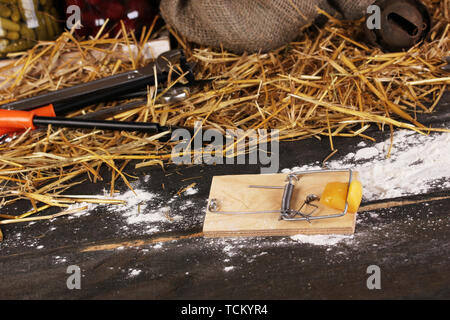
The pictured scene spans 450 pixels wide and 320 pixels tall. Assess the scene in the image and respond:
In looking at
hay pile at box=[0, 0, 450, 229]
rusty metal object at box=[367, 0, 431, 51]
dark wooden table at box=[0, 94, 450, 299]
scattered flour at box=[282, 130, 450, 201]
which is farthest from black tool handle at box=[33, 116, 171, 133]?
rusty metal object at box=[367, 0, 431, 51]

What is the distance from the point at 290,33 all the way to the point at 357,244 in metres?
0.90

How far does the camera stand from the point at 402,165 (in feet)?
3.86

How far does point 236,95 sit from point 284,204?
627 millimetres

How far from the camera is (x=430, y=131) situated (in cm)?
128

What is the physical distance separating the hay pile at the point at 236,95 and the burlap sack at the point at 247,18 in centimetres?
5

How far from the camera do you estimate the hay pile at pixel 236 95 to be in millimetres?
1362

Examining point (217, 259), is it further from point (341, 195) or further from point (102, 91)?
point (102, 91)

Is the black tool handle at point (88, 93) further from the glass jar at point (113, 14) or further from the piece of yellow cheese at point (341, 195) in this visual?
the piece of yellow cheese at point (341, 195)

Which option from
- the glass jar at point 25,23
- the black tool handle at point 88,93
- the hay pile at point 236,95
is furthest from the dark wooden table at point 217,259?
the glass jar at point 25,23
